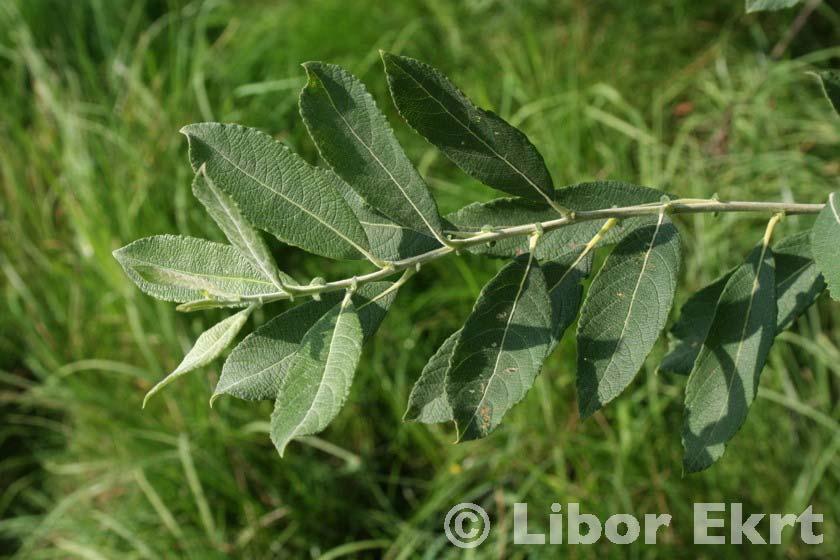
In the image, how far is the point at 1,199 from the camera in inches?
119

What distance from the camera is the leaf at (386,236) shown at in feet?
2.40

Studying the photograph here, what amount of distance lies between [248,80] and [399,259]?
254 cm

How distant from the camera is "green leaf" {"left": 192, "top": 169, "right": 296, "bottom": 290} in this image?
2.00 ft

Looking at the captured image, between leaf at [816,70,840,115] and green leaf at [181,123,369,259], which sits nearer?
green leaf at [181,123,369,259]

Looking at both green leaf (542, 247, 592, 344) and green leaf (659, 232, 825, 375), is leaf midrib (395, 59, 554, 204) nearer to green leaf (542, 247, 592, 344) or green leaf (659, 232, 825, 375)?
green leaf (542, 247, 592, 344)

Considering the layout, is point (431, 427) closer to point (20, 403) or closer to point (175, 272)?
point (20, 403)

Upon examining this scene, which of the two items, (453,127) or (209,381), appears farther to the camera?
(209,381)

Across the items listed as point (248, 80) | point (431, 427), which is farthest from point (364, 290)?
point (248, 80)

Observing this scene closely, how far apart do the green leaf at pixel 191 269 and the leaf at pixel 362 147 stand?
115 mm

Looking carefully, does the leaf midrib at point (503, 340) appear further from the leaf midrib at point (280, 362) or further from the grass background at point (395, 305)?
the grass background at point (395, 305)

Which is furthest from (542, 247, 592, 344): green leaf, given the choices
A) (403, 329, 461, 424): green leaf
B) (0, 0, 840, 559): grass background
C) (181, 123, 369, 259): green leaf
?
(0, 0, 840, 559): grass background

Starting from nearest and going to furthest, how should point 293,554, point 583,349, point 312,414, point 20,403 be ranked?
point 312,414
point 583,349
point 293,554
point 20,403

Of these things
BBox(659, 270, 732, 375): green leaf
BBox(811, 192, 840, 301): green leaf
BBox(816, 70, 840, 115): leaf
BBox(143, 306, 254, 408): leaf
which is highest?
BBox(816, 70, 840, 115): leaf

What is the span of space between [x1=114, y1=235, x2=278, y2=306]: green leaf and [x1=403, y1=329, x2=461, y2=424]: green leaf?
0.17m
